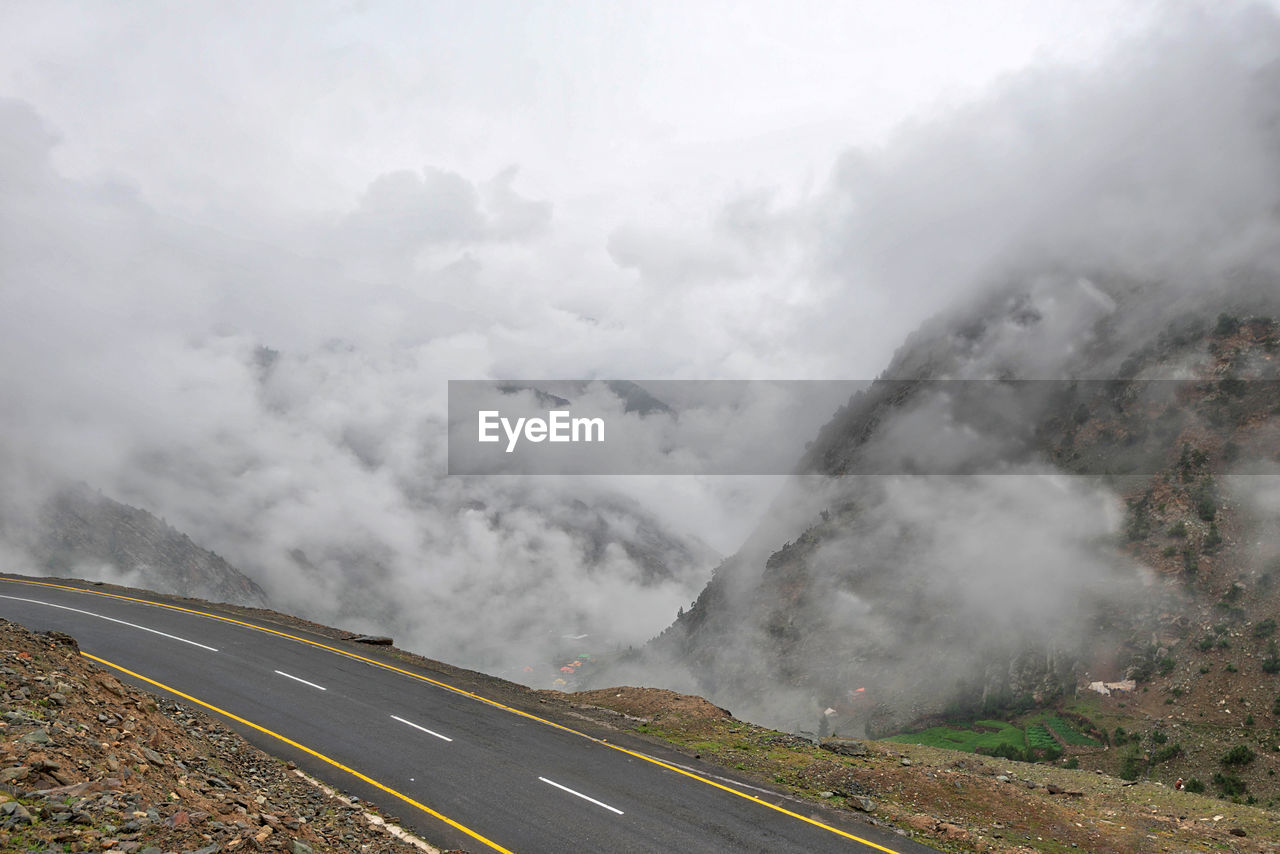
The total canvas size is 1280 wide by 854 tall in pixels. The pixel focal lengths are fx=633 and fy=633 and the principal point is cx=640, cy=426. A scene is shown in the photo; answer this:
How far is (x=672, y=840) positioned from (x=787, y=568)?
453 feet

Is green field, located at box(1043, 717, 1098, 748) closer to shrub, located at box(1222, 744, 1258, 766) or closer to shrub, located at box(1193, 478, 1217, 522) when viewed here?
shrub, located at box(1222, 744, 1258, 766)

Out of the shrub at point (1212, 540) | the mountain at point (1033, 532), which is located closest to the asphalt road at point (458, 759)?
the mountain at point (1033, 532)

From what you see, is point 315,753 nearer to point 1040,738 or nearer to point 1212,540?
point 1040,738

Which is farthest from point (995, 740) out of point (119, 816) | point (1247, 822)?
point (119, 816)

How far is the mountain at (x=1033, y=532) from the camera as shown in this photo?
8431 centimetres

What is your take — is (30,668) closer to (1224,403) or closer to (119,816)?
(119,816)

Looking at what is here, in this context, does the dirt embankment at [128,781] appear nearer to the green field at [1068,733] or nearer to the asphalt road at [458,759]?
the asphalt road at [458,759]

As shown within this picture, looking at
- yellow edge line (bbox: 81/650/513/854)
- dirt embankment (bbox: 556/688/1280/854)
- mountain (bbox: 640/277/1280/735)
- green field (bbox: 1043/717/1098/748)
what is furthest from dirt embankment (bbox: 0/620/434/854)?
mountain (bbox: 640/277/1280/735)

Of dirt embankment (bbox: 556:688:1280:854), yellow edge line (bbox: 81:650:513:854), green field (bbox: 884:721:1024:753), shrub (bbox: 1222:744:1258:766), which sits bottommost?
green field (bbox: 884:721:1024:753)

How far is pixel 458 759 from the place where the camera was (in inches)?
879

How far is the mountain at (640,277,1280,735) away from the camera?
3319 inches

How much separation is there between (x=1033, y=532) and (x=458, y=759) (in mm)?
117040

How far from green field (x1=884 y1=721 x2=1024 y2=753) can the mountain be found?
17.1 feet

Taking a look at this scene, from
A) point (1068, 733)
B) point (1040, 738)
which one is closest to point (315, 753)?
point (1040, 738)
